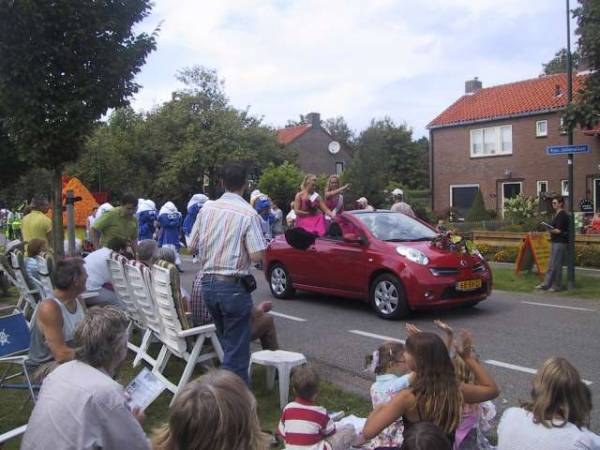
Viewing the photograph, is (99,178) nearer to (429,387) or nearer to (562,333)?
(562,333)

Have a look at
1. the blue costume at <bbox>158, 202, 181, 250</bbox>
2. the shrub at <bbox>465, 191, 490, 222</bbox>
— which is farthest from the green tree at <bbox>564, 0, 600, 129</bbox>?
the shrub at <bbox>465, 191, 490, 222</bbox>

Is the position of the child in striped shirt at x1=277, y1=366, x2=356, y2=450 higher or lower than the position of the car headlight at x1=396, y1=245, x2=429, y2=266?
lower

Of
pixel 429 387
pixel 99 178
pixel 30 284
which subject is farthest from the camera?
pixel 99 178

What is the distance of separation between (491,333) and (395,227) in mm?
2434

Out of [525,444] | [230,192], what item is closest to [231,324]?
[230,192]

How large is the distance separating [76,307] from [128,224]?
4.46m

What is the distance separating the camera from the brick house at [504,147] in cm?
3012

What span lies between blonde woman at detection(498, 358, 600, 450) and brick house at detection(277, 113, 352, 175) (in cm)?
5358

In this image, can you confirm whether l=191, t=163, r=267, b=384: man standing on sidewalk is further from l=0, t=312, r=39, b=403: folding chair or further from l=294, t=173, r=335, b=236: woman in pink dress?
l=294, t=173, r=335, b=236: woman in pink dress

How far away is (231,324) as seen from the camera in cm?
506

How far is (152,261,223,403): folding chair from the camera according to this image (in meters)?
5.43

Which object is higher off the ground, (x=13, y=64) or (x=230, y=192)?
(x=13, y=64)

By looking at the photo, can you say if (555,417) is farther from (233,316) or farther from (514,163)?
(514,163)

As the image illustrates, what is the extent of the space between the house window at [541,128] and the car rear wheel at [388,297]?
81.3 feet
